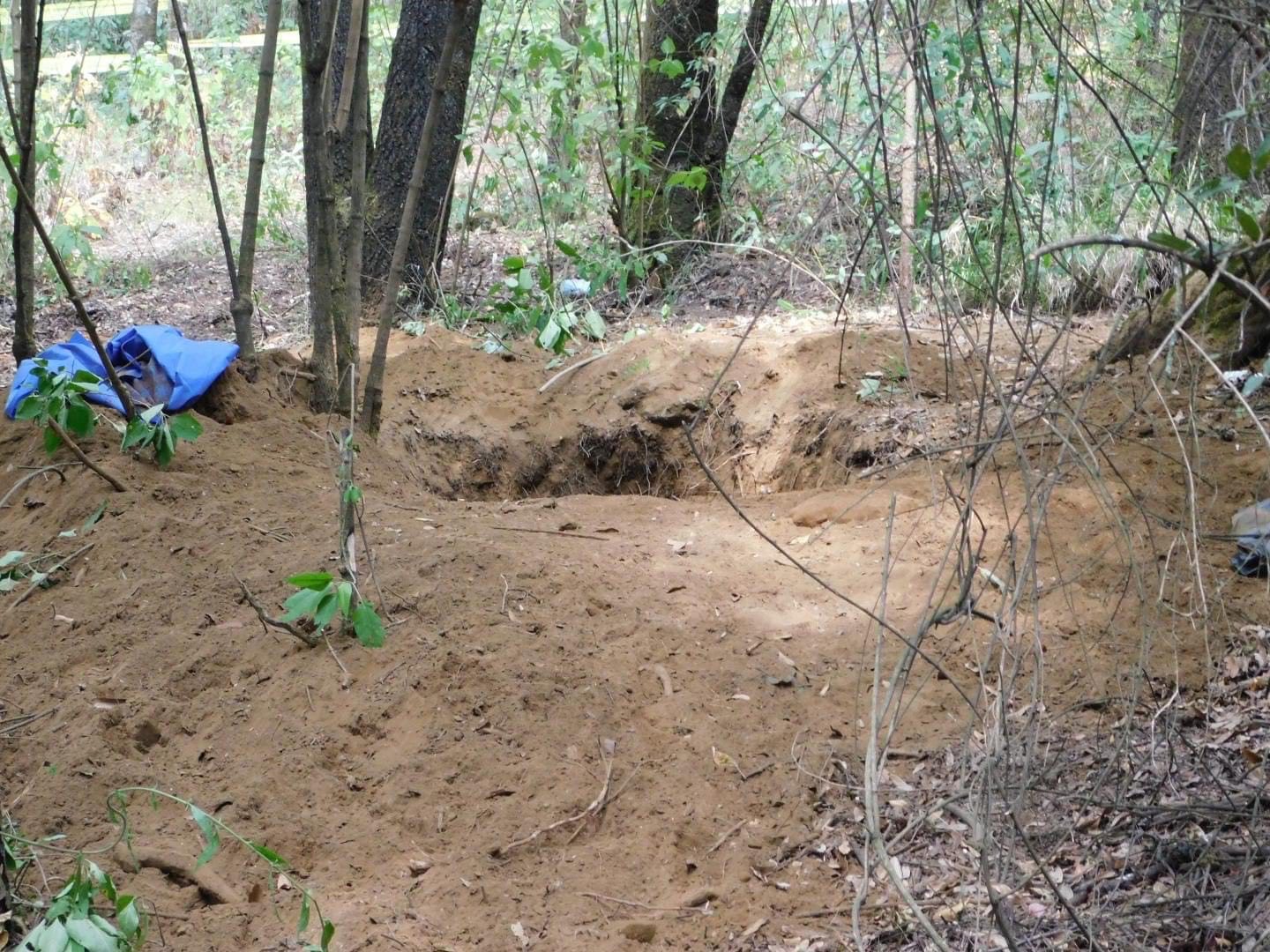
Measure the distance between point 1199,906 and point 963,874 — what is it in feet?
1.61

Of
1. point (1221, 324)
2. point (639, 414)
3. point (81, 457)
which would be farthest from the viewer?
point (639, 414)

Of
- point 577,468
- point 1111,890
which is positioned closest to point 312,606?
point 1111,890

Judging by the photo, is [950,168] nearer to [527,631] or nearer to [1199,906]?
[1199,906]

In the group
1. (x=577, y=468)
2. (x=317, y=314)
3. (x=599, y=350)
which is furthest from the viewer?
(x=599, y=350)

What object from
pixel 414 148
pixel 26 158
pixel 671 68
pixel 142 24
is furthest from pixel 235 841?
pixel 142 24

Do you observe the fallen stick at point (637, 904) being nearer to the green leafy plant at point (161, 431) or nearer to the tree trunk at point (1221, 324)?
the green leafy plant at point (161, 431)

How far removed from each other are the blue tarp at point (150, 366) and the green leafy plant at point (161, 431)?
0.32 metres

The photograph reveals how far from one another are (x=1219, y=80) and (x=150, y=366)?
4687 millimetres

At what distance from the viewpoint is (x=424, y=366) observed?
572 cm

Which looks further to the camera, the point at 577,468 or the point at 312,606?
the point at 577,468

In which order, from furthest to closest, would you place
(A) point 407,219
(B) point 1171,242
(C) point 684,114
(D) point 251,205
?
1. (C) point 684,114
2. (D) point 251,205
3. (A) point 407,219
4. (B) point 1171,242

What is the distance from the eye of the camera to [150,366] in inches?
173

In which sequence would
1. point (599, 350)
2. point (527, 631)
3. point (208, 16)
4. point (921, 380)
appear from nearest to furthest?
point (527, 631) < point (921, 380) < point (599, 350) < point (208, 16)

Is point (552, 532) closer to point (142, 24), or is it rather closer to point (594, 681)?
point (594, 681)
